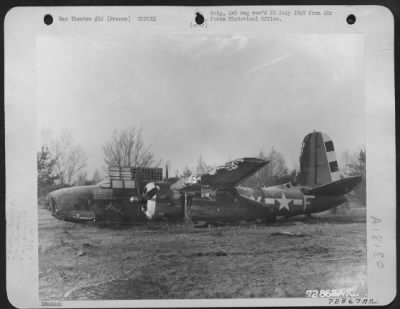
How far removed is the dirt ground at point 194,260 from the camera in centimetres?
179

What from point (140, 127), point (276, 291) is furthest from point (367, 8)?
point (276, 291)

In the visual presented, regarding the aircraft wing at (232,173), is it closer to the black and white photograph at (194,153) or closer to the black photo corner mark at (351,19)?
the black and white photograph at (194,153)

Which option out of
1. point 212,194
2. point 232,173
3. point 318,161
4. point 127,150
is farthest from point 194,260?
point 318,161

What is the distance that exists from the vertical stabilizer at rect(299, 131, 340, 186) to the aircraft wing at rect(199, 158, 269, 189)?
0.17 metres

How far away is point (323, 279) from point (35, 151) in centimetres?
128

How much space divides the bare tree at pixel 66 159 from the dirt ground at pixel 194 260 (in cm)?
17

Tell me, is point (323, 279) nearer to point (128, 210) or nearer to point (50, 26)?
point (128, 210)

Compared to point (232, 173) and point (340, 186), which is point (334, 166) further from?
point (232, 173)

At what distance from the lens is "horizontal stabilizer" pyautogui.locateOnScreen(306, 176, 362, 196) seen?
1812 millimetres

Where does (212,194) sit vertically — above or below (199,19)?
below

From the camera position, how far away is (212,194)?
1.81 metres

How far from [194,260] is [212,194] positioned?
0.28 metres

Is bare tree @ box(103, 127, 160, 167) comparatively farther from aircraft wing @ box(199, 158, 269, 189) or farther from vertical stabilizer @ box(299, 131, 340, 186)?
vertical stabilizer @ box(299, 131, 340, 186)

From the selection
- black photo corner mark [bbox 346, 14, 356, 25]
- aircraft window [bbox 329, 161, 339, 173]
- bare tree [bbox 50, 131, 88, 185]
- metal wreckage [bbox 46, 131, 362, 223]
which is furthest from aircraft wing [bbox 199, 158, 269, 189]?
black photo corner mark [bbox 346, 14, 356, 25]
